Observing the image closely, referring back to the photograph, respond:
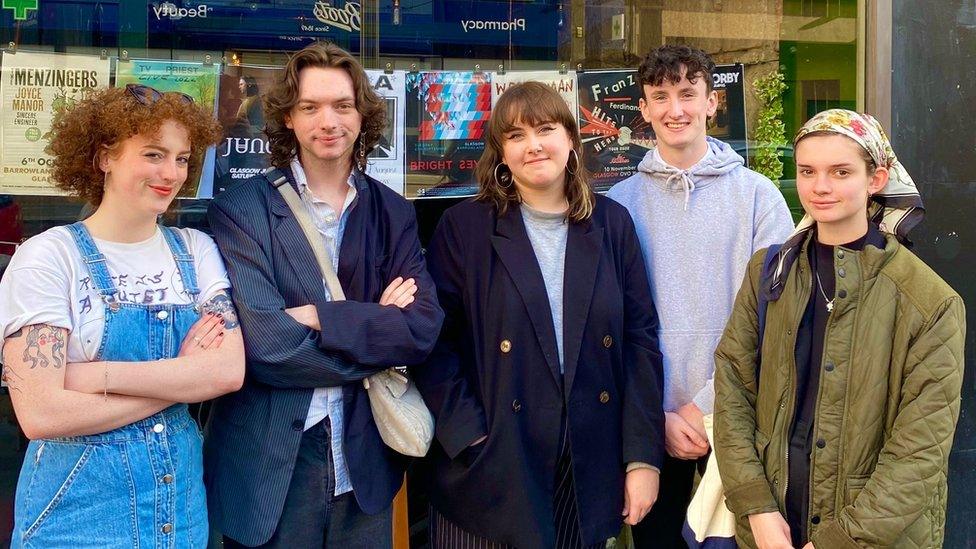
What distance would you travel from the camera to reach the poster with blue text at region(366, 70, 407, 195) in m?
3.96

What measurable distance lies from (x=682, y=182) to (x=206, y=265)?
1.50 m

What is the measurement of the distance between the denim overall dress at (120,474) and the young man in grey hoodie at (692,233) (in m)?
1.48

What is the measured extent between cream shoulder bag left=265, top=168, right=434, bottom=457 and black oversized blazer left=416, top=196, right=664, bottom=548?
0.29 ft

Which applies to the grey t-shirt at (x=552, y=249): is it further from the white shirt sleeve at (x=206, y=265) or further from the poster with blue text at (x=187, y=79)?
the poster with blue text at (x=187, y=79)

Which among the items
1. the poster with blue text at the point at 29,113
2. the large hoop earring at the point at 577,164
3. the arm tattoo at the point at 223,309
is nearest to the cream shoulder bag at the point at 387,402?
the arm tattoo at the point at 223,309

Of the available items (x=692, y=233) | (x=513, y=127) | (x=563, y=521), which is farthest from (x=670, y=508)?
(x=513, y=127)

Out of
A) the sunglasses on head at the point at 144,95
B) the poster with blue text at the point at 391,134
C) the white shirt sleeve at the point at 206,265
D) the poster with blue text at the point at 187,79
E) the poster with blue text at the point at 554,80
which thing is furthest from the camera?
the poster with blue text at the point at 554,80

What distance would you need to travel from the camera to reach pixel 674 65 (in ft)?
10.3

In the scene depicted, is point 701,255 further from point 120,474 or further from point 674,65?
point 120,474

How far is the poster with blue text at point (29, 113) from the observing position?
3604mm

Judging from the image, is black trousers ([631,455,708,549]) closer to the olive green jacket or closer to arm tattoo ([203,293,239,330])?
the olive green jacket

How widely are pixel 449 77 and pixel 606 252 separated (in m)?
1.35

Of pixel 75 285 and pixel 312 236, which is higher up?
pixel 312 236

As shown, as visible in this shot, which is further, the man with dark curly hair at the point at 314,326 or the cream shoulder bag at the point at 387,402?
the cream shoulder bag at the point at 387,402
